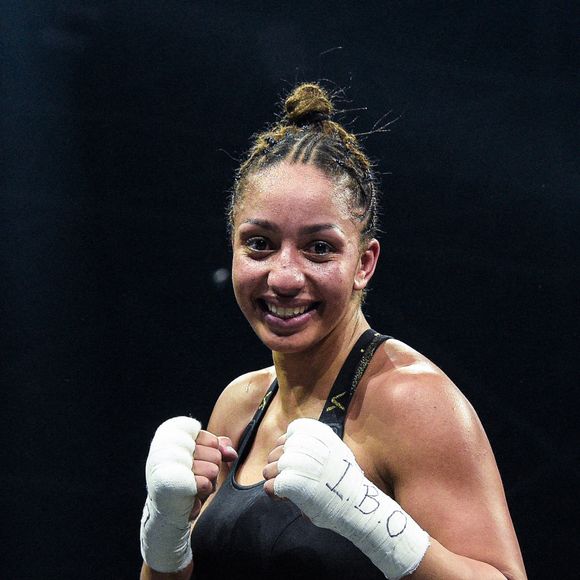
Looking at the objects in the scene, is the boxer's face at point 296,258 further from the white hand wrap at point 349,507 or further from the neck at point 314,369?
the white hand wrap at point 349,507

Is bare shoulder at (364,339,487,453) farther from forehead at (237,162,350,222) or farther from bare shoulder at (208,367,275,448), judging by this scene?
bare shoulder at (208,367,275,448)

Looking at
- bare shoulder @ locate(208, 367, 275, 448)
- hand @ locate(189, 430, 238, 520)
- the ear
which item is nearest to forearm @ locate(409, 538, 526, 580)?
hand @ locate(189, 430, 238, 520)

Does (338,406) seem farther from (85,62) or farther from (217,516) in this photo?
(85,62)

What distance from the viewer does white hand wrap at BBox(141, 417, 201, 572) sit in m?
1.06

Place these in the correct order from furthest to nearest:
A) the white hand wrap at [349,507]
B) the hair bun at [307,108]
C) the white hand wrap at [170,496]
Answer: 1. the hair bun at [307,108]
2. the white hand wrap at [170,496]
3. the white hand wrap at [349,507]

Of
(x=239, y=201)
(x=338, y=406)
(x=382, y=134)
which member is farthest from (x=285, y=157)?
(x=382, y=134)

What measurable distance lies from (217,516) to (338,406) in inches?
9.2

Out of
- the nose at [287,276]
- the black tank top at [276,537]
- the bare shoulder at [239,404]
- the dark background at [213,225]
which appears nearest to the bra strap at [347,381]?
the black tank top at [276,537]

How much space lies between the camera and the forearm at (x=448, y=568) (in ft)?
3.10

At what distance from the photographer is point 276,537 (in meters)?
1.11

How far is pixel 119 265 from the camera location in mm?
1953

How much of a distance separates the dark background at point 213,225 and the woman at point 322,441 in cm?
64

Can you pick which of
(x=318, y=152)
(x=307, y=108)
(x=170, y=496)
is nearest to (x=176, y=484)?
(x=170, y=496)

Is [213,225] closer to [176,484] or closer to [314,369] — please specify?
[314,369]
